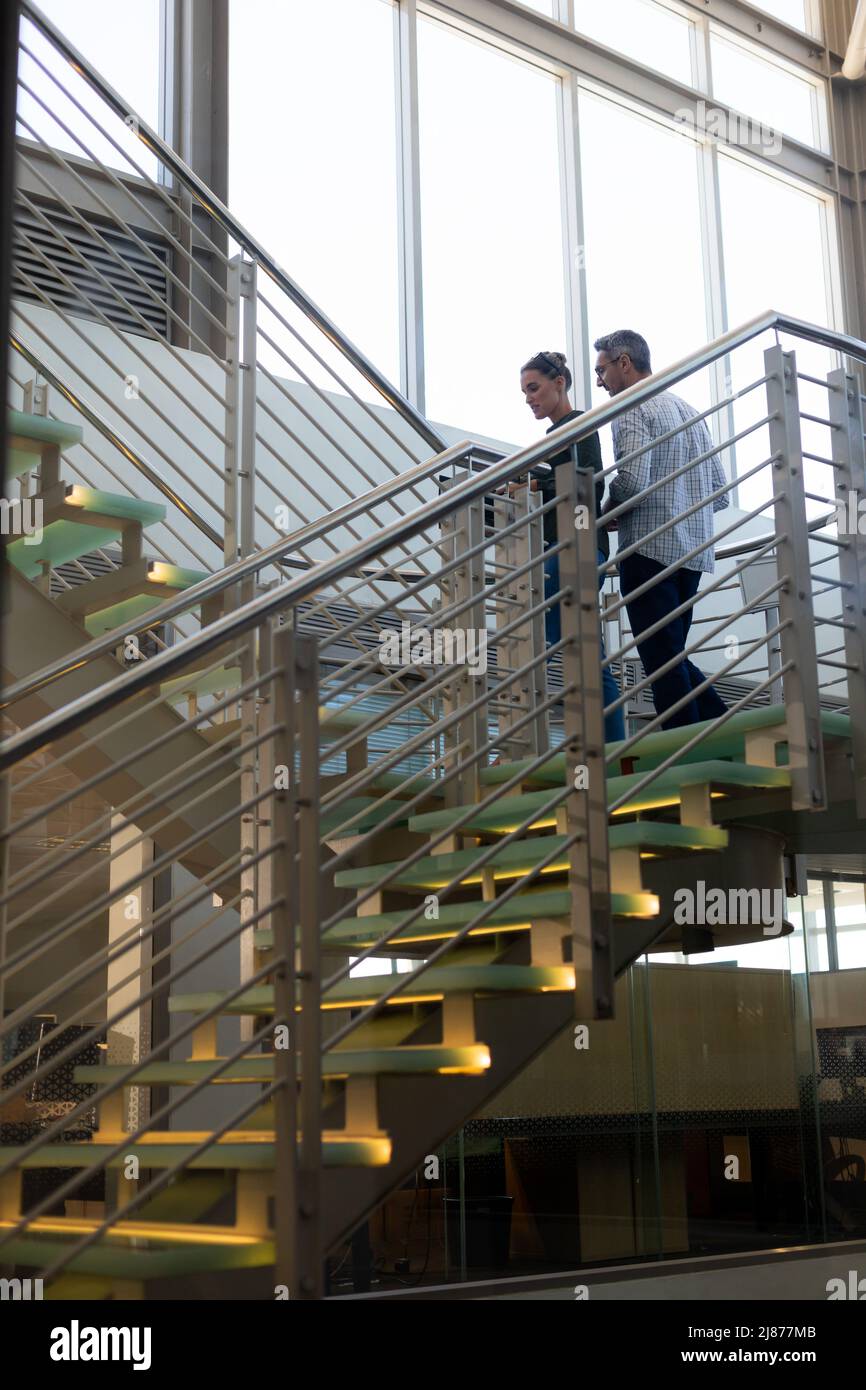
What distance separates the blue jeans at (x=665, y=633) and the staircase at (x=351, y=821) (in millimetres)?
174

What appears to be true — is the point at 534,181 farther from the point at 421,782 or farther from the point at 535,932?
the point at 535,932

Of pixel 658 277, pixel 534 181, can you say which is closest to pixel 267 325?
pixel 534 181

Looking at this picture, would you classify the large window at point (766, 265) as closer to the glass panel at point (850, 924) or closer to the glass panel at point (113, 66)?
the glass panel at point (850, 924)

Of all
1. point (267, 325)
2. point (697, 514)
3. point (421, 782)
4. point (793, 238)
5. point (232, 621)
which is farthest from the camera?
point (793, 238)

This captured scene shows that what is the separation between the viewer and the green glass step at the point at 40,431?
10.9 ft

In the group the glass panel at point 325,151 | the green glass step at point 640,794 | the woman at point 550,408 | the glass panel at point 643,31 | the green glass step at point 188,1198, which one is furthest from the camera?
the glass panel at point 643,31

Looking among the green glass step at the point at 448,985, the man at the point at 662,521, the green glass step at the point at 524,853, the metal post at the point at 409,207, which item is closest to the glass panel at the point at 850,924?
the metal post at the point at 409,207

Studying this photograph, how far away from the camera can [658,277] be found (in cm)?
799

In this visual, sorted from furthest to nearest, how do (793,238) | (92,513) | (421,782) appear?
(793,238)
(421,782)
(92,513)

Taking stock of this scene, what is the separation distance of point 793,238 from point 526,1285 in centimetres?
617

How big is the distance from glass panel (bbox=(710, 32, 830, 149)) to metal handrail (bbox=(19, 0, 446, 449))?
16.3ft

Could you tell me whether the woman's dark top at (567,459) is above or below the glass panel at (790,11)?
below

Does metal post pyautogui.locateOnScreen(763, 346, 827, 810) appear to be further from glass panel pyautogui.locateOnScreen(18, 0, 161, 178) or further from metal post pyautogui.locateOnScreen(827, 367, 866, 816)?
glass panel pyautogui.locateOnScreen(18, 0, 161, 178)

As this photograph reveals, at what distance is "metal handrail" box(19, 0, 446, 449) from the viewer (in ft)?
12.5
